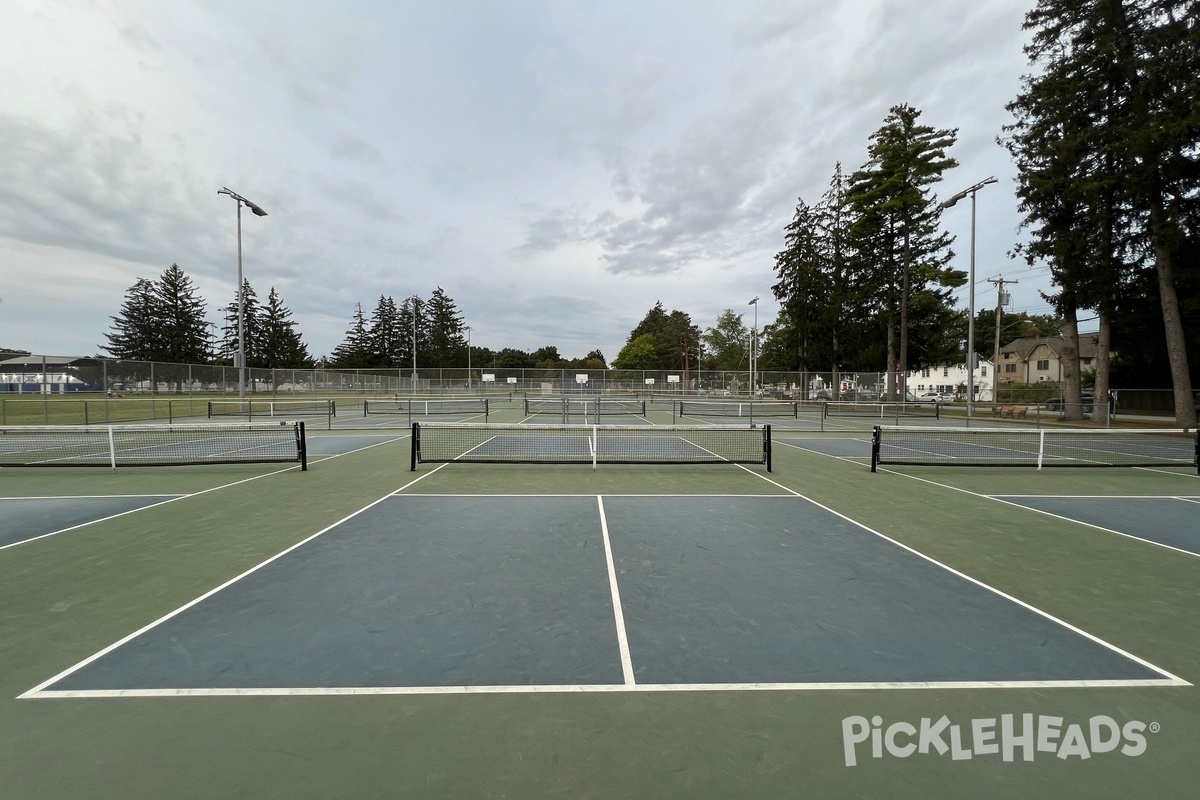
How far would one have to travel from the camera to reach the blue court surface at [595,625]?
134 inches

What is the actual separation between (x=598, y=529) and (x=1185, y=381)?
28.8 meters

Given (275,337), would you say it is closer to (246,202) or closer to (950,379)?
(246,202)

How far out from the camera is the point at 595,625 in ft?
13.6

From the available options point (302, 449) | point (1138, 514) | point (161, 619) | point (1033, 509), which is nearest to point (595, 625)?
point (161, 619)

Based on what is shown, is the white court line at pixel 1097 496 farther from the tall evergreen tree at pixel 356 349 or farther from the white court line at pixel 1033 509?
the tall evergreen tree at pixel 356 349

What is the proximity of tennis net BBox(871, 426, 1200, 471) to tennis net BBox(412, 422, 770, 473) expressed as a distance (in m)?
3.82

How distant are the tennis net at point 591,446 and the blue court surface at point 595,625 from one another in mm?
5579

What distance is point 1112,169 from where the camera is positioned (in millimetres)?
24297

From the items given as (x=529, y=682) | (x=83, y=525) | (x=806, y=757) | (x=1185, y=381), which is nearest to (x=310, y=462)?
(x=83, y=525)

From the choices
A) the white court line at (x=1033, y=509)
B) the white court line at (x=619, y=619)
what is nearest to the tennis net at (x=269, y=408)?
the white court line at (x=619, y=619)

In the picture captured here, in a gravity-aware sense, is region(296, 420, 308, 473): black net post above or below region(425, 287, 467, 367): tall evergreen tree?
below

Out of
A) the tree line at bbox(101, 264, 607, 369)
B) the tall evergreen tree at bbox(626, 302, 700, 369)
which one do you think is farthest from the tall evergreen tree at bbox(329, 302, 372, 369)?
the tall evergreen tree at bbox(626, 302, 700, 369)

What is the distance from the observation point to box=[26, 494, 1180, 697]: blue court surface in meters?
3.40

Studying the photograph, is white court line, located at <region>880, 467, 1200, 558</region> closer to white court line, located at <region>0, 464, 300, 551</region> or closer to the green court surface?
the green court surface
